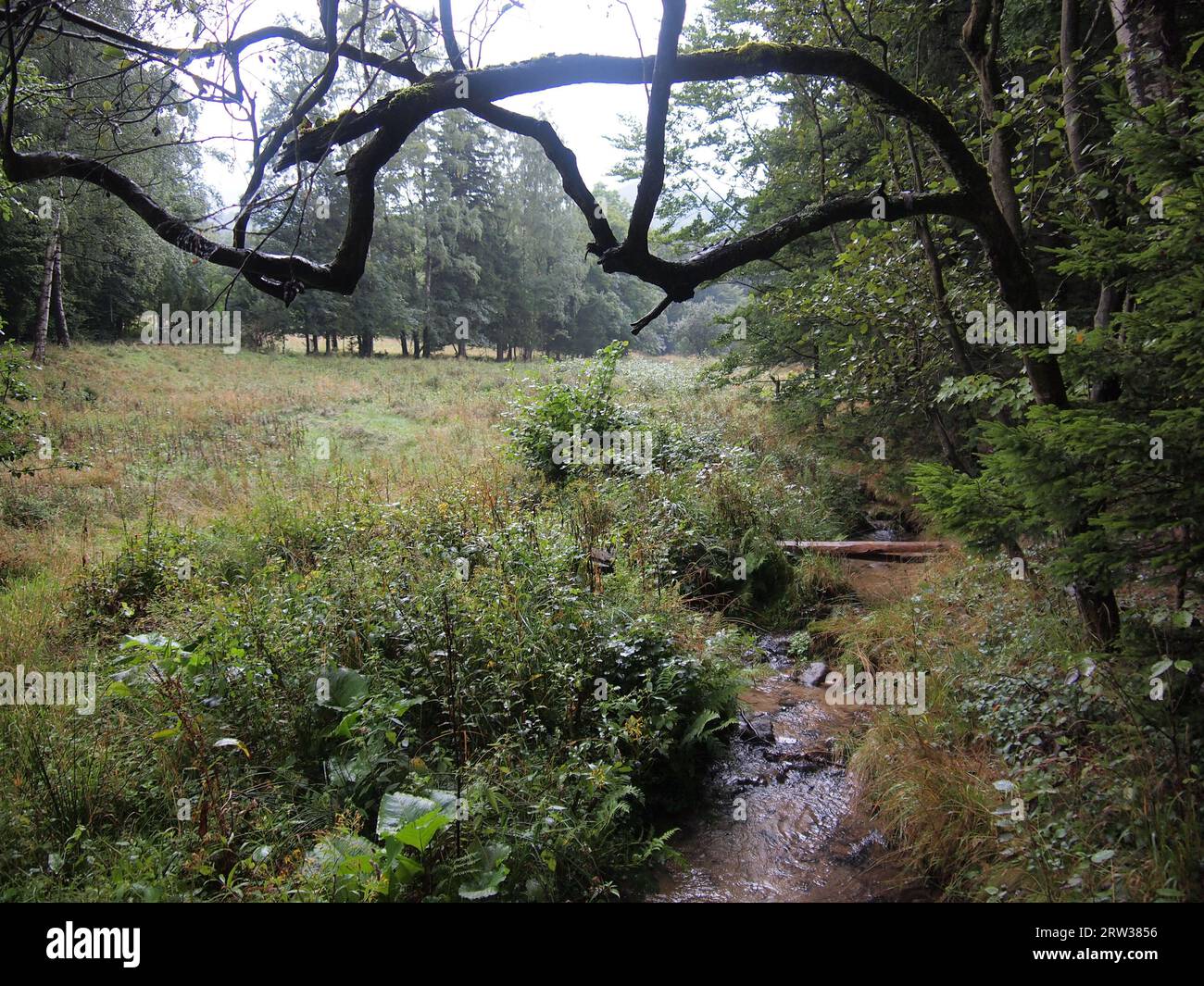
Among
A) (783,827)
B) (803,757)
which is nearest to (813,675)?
(803,757)

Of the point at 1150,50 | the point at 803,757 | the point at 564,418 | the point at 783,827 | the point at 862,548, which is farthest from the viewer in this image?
the point at 564,418

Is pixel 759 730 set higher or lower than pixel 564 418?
lower

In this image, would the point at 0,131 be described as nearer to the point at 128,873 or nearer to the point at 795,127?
the point at 128,873

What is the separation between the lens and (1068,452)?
2980 mm

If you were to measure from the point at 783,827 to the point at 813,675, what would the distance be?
2.10 metres

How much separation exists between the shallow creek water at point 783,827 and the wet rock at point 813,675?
0.86ft

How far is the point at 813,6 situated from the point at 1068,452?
273 inches

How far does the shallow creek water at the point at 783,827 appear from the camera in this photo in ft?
11.8

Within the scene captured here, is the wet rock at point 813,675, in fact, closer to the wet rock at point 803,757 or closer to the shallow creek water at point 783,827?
the shallow creek water at point 783,827

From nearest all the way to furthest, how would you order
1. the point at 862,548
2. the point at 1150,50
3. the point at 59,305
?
the point at 1150,50 → the point at 862,548 → the point at 59,305

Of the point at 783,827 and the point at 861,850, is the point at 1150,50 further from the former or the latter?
the point at 783,827

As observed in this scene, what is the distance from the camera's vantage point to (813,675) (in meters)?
5.94
